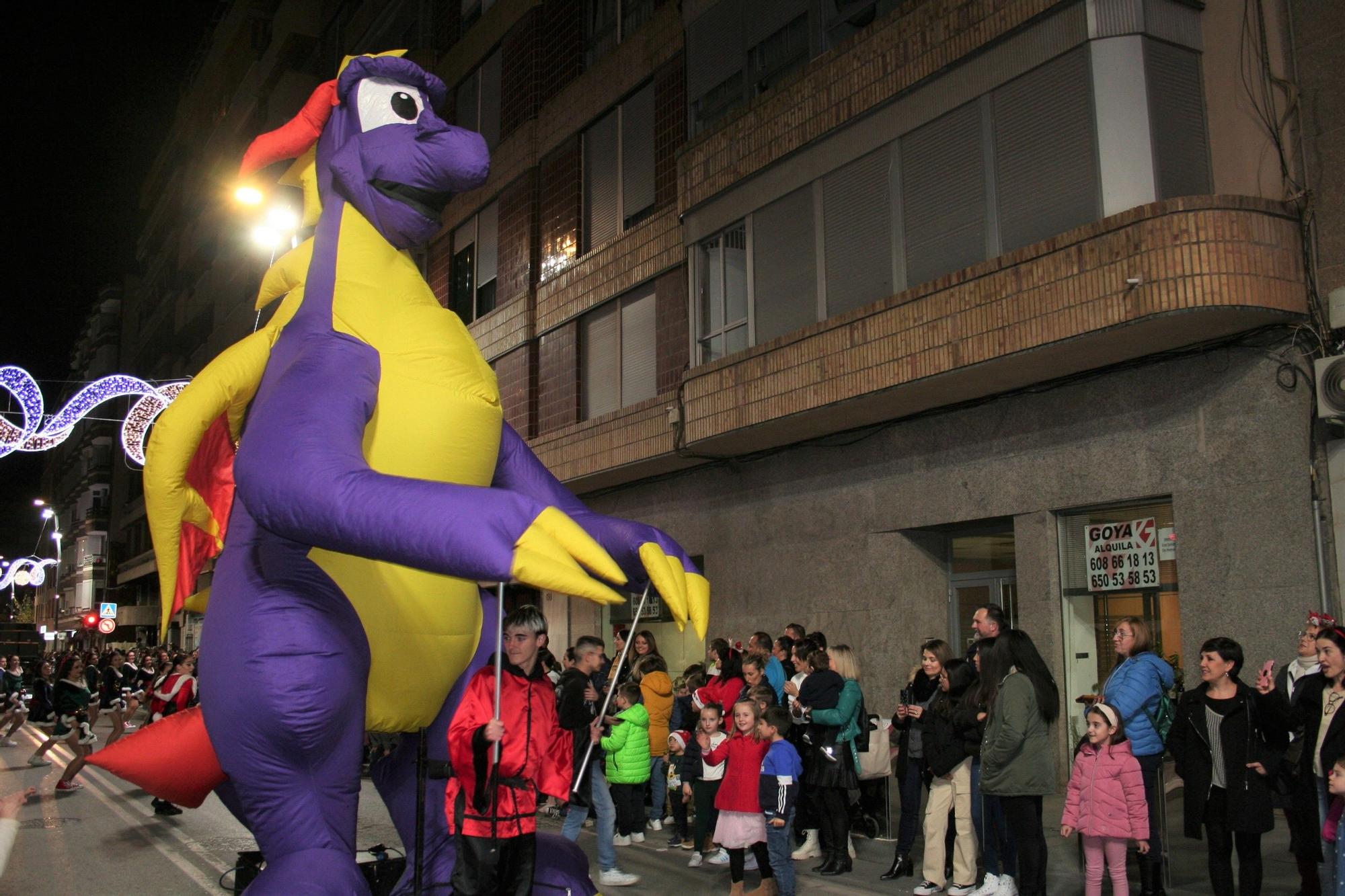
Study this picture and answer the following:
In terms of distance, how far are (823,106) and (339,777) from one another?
10688 millimetres

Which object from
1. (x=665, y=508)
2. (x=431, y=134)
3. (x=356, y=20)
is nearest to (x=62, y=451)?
(x=356, y=20)

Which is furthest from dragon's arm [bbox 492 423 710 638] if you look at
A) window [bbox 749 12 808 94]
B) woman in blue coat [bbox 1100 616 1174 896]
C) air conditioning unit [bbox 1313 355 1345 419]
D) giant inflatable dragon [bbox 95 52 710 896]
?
window [bbox 749 12 808 94]

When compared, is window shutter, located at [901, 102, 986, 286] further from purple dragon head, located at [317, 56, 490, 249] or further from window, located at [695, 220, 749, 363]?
purple dragon head, located at [317, 56, 490, 249]

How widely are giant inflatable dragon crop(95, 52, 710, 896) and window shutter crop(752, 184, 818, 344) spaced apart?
9224mm

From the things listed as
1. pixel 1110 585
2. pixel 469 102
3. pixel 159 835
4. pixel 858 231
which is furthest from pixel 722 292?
pixel 469 102

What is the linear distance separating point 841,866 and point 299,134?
5.77 metres

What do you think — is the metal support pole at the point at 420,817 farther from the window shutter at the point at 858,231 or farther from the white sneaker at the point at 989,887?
the window shutter at the point at 858,231

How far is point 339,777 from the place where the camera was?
3463 mm

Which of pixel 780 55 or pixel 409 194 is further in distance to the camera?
pixel 780 55

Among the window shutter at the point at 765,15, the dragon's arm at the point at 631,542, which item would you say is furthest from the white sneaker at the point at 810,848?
the window shutter at the point at 765,15

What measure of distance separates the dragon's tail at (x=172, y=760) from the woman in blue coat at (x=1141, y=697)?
4899 millimetres

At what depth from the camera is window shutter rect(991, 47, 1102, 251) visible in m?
10.1

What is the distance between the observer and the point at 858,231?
12492 millimetres

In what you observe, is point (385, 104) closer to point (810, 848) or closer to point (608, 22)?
point (810, 848)
